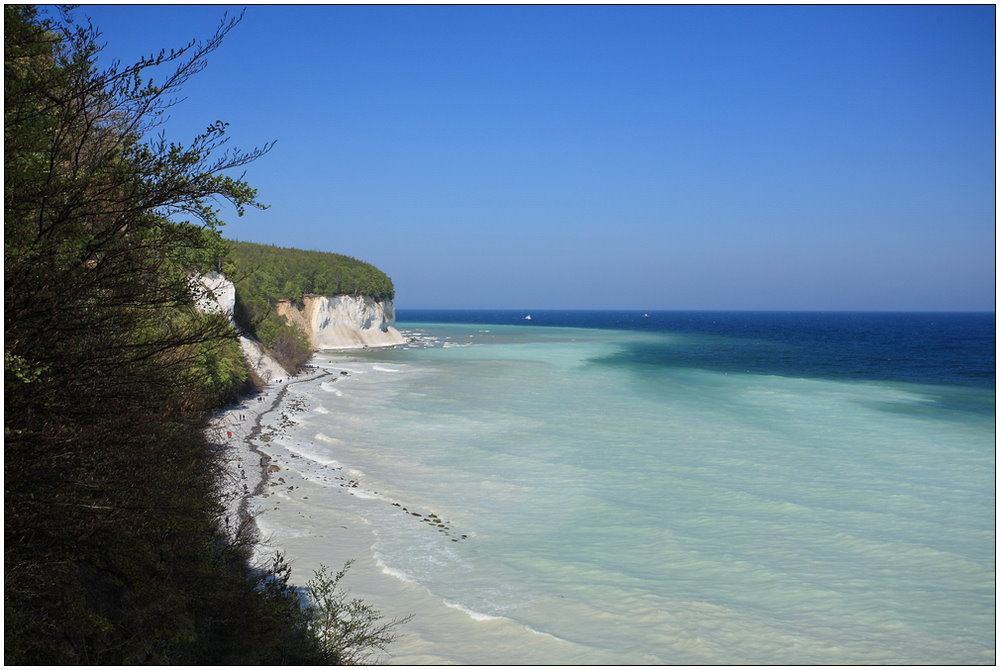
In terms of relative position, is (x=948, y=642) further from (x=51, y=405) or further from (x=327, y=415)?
(x=327, y=415)

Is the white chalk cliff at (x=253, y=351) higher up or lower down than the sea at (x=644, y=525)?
higher up

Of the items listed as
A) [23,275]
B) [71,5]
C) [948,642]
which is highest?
[71,5]

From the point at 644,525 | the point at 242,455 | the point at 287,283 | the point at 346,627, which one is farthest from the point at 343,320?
the point at 346,627

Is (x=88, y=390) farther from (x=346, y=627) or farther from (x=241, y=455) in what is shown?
(x=241, y=455)

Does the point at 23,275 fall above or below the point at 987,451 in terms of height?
above

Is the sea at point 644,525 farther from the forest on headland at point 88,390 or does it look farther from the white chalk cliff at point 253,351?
the white chalk cliff at point 253,351

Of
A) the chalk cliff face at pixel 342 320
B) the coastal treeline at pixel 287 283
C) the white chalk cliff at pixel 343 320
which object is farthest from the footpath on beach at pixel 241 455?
the chalk cliff face at pixel 342 320

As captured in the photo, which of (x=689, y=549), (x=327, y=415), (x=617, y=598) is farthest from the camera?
(x=327, y=415)

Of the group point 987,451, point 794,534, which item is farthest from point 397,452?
point 987,451
